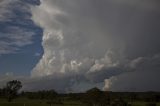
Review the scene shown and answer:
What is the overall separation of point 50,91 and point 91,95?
91.5 m

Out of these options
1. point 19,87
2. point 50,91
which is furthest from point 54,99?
point 19,87

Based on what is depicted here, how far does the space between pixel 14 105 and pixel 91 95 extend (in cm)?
4479

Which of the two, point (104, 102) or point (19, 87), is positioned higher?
point (19, 87)

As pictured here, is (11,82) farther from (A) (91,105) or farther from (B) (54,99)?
(A) (91,105)

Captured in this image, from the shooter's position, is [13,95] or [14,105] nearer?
[14,105]

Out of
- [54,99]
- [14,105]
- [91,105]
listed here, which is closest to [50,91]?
[54,99]

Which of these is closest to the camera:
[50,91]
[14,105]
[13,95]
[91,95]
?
[91,95]

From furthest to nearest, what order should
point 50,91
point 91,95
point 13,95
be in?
1. point 50,91
2. point 13,95
3. point 91,95

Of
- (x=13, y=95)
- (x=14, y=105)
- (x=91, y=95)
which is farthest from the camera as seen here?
(x=13, y=95)

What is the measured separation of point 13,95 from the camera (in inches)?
6781

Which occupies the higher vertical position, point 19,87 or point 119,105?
point 19,87

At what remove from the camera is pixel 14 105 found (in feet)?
453

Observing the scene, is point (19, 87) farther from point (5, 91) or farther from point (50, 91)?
point (50, 91)

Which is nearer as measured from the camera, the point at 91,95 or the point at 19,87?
the point at 91,95
